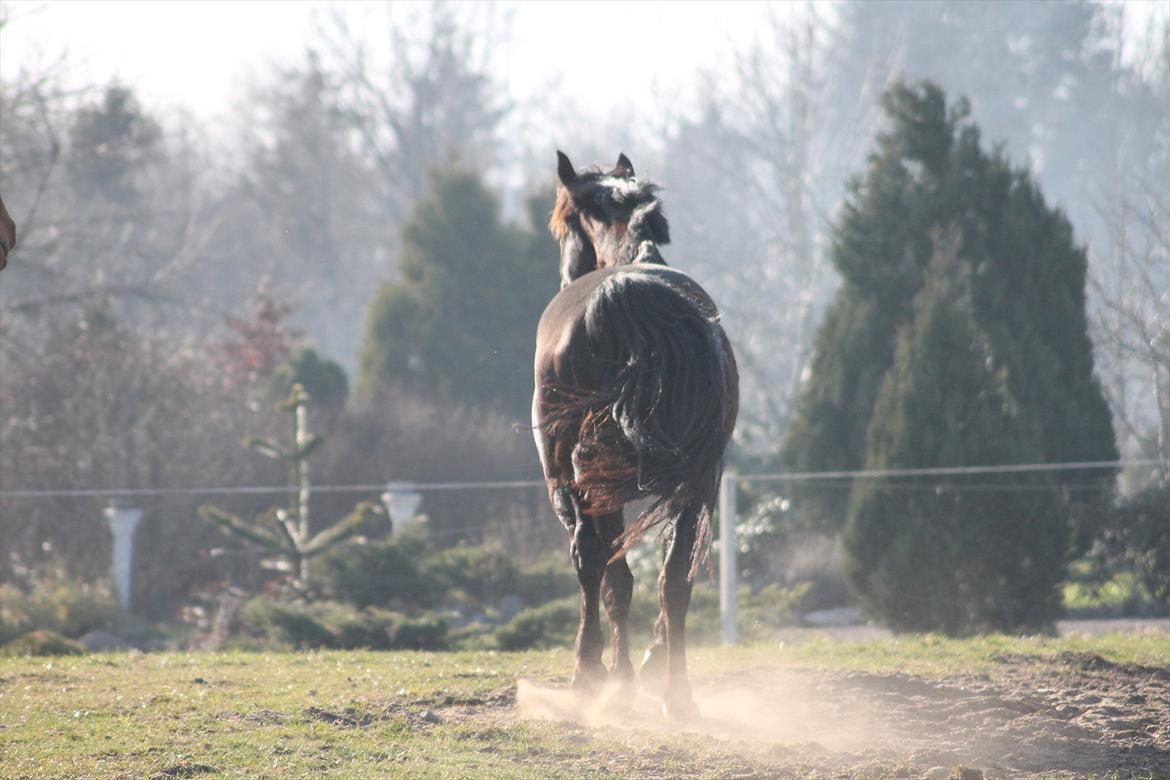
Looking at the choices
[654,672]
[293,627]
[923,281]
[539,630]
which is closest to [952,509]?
[923,281]

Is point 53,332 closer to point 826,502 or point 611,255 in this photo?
point 826,502

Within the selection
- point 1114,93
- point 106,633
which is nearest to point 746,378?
point 1114,93

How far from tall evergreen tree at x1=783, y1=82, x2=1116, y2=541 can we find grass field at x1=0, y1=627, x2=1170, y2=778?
17.4 feet

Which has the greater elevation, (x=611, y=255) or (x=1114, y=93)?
(x=1114, y=93)

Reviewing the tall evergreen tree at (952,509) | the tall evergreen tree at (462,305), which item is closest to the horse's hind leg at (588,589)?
the tall evergreen tree at (952,509)

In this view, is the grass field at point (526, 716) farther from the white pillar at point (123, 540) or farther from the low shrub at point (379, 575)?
the white pillar at point (123, 540)

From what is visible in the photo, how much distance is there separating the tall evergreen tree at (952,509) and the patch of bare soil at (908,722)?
379cm

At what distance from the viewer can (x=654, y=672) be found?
587cm

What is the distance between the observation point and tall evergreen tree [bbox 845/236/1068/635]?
34.8ft

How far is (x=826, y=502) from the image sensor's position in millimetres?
13820

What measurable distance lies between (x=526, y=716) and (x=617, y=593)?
805mm

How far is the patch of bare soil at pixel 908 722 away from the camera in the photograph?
4.63m

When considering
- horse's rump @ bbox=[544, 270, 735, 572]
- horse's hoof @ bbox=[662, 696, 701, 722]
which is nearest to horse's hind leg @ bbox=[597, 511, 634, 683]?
horse's rump @ bbox=[544, 270, 735, 572]

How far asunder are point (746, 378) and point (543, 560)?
426 inches
